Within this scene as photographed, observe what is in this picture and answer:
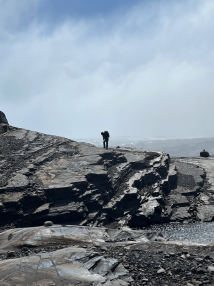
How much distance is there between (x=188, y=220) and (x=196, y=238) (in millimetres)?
4961

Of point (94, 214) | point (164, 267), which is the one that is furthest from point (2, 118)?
point (164, 267)

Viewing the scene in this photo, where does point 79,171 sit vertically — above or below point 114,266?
above

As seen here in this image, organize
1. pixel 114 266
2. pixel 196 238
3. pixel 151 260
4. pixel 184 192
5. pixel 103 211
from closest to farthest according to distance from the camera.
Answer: pixel 114 266 → pixel 151 260 → pixel 196 238 → pixel 103 211 → pixel 184 192

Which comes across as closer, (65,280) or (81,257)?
(65,280)

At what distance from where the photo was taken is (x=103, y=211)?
24.7 m

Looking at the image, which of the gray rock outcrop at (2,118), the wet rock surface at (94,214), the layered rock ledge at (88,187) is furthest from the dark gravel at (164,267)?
the gray rock outcrop at (2,118)

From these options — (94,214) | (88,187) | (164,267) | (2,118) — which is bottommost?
(94,214)

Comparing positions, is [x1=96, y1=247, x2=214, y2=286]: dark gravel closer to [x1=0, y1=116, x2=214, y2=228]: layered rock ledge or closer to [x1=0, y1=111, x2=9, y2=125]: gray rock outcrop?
[x1=0, y1=116, x2=214, y2=228]: layered rock ledge

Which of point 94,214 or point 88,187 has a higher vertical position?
point 88,187

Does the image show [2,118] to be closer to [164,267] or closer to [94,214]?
[94,214]

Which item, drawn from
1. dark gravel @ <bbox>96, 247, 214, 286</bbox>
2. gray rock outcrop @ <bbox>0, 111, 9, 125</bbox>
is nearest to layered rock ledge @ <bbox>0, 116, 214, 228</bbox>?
gray rock outcrop @ <bbox>0, 111, 9, 125</bbox>

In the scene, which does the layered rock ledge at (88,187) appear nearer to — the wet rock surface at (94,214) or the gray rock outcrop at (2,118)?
the wet rock surface at (94,214)

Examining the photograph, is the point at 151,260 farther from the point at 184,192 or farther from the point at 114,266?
the point at 184,192

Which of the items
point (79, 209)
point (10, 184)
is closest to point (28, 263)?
point (79, 209)
